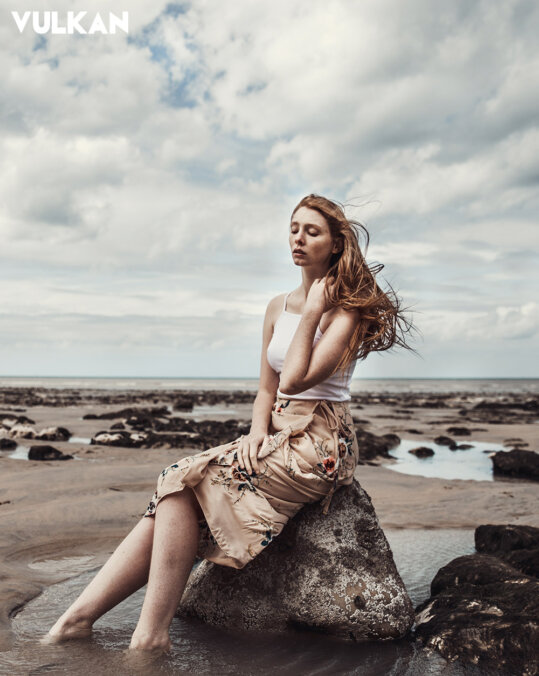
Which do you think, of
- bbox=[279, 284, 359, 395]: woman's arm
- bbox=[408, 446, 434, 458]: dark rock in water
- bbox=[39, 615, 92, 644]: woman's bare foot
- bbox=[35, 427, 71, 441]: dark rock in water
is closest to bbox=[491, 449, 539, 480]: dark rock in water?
bbox=[408, 446, 434, 458]: dark rock in water

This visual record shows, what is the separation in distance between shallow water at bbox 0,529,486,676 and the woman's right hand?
3.19 feet

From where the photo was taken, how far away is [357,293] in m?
3.36

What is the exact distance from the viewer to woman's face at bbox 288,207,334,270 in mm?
3570

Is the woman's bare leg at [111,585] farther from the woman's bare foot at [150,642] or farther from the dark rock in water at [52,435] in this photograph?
the dark rock in water at [52,435]

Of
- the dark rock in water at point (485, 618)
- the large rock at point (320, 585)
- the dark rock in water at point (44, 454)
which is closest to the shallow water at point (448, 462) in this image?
the dark rock in water at point (44, 454)

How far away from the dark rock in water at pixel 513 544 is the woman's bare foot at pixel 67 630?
9.92 feet

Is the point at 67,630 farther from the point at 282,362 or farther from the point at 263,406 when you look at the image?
the point at 282,362

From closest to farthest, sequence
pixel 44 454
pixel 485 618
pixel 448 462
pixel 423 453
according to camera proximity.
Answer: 1. pixel 485 618
2. pixel 44 454
3. pixel 448 462
4. pixel 423 453

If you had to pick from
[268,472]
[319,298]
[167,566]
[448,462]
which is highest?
[319,298]

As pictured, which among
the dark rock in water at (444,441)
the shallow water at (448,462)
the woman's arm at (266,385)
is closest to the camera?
the woman's arm at (266,385)

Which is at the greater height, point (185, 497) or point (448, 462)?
point (185, 497)

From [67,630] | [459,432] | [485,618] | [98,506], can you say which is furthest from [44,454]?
[459,432]

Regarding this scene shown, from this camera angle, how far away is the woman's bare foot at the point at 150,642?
9.77 ft

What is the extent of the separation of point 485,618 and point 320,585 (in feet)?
2.98
